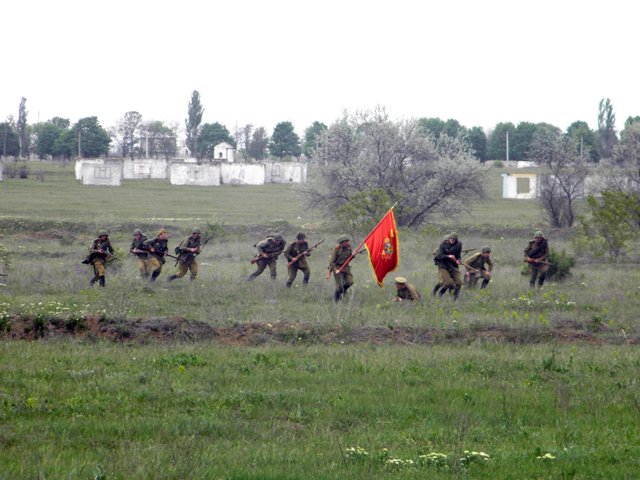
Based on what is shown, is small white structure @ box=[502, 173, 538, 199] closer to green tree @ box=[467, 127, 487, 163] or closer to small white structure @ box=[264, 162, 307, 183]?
small white structure @ box=[264, 162, 307, 183]

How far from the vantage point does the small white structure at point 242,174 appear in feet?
267

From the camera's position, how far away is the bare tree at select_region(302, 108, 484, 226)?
42406 mm

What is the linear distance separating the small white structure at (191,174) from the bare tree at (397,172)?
3495 centimetres

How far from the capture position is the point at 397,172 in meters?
43.3

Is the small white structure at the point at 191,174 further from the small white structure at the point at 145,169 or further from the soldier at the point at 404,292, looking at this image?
the soldier at the point at 404,292

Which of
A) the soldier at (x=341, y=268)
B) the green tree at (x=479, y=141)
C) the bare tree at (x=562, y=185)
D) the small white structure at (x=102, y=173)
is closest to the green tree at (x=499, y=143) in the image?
the green tree at (x=479, y=141)

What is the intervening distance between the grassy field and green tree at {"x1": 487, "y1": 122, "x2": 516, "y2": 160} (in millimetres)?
87543

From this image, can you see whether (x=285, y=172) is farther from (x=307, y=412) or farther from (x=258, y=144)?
(x=307, y=412)

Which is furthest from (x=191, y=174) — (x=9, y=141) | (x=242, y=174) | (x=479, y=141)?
(x=479, y=141)

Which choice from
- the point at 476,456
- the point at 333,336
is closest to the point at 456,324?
the point at 333,336

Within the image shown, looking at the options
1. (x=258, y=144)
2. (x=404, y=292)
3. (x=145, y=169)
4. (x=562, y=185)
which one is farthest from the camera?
(x=258, y=144)

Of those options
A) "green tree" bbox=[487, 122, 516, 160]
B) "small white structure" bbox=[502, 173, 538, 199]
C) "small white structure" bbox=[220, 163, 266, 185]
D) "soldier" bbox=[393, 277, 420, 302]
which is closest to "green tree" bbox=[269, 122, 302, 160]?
"green tree" bbox=[487, 122, 516, 160]

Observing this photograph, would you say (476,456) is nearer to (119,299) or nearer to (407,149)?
(119,299)

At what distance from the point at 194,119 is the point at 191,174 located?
27.7m
